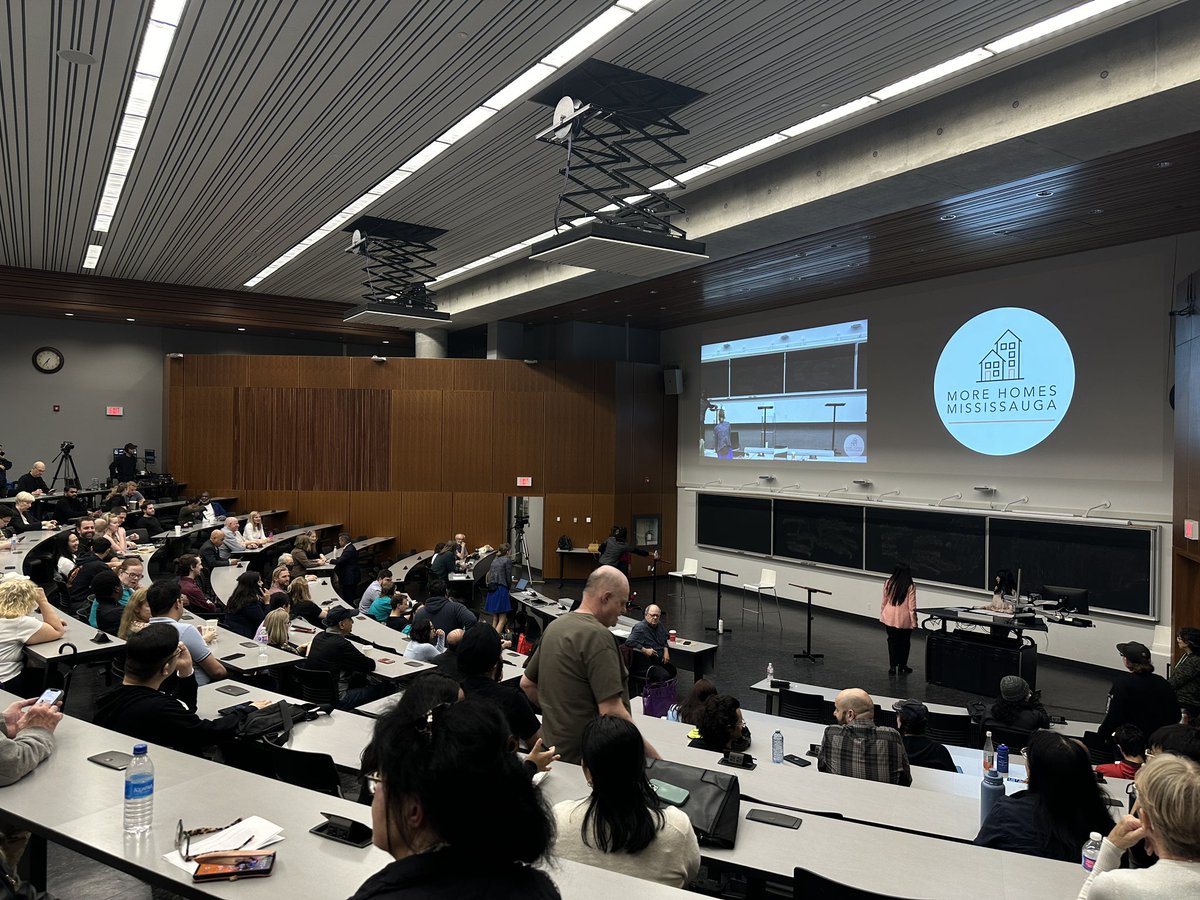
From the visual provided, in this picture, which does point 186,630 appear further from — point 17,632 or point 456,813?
point 456,813

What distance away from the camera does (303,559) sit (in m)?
10.3

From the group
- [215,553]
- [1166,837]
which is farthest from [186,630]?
[215,553]

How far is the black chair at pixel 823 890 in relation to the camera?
2.20 meters

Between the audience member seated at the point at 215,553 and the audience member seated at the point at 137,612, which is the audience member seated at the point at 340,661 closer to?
the audience member seated at the point at 137,612

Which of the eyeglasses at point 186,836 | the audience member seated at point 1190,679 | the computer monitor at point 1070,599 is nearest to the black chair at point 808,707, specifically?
the audience member seated at point 1190,679

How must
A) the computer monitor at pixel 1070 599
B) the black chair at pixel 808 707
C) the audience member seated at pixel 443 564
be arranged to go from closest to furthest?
the black chair at pixel 808 707, the computer monitor at pixel 1070 599, the audience member seated at pixel 443 564

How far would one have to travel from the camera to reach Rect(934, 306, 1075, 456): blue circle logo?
32.9 feet

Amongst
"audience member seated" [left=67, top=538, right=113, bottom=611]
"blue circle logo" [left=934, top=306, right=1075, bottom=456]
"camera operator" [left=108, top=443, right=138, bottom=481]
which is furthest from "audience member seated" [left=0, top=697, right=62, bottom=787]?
"camera operator" [left=108, top=443, right=138, bottom=481]

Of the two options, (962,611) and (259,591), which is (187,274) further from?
(962,611)

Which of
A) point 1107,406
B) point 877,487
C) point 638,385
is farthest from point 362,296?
point 1107,406

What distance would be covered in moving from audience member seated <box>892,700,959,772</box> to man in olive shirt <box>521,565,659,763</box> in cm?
220

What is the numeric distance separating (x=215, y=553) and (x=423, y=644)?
19.7 feet

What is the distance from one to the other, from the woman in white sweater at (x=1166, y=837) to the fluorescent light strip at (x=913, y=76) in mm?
4639

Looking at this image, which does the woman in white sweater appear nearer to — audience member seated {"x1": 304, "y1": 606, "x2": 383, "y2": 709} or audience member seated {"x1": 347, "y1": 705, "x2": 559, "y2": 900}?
audience member seated {"x1": 347, "y1": 705, "x2": 559, "y2": 900}
